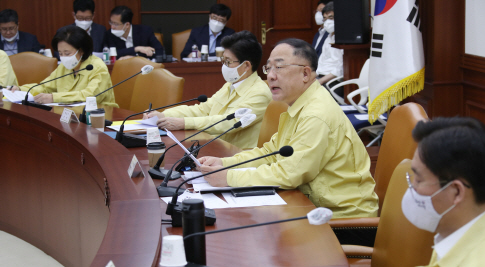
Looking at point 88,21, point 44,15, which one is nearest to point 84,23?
point 88,21

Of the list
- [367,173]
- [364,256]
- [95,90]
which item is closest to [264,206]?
[364,256]

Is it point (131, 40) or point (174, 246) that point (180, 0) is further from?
point (174, 246)

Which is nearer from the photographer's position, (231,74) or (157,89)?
(231,74)

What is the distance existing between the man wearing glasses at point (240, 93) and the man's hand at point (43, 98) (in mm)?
996

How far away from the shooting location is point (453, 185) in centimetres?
104

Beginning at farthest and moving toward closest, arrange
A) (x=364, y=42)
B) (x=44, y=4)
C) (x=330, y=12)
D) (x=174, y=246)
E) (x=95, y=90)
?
(x=44, y=4)
(x=330, y=12)
(x=364, y=42)
(x=95, y=90)
(x=174, y=246)

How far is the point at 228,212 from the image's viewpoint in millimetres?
1646

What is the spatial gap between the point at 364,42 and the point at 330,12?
3.51ft

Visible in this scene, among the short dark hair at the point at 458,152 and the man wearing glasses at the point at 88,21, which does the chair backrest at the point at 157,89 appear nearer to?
the man wearing glasses at the point at 88,21

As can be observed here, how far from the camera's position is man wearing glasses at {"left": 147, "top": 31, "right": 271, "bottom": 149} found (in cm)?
295

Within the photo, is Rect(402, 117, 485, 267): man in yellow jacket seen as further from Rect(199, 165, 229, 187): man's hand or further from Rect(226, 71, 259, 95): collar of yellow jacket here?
Rect(226, 71, 259, 95): collar of yellow jacket

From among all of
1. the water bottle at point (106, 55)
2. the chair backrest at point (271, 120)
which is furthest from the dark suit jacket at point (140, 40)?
the chair backrest at point (271, 120)

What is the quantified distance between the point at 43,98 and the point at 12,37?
2.47m

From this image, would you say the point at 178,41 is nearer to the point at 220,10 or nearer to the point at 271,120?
the point at 220,10
